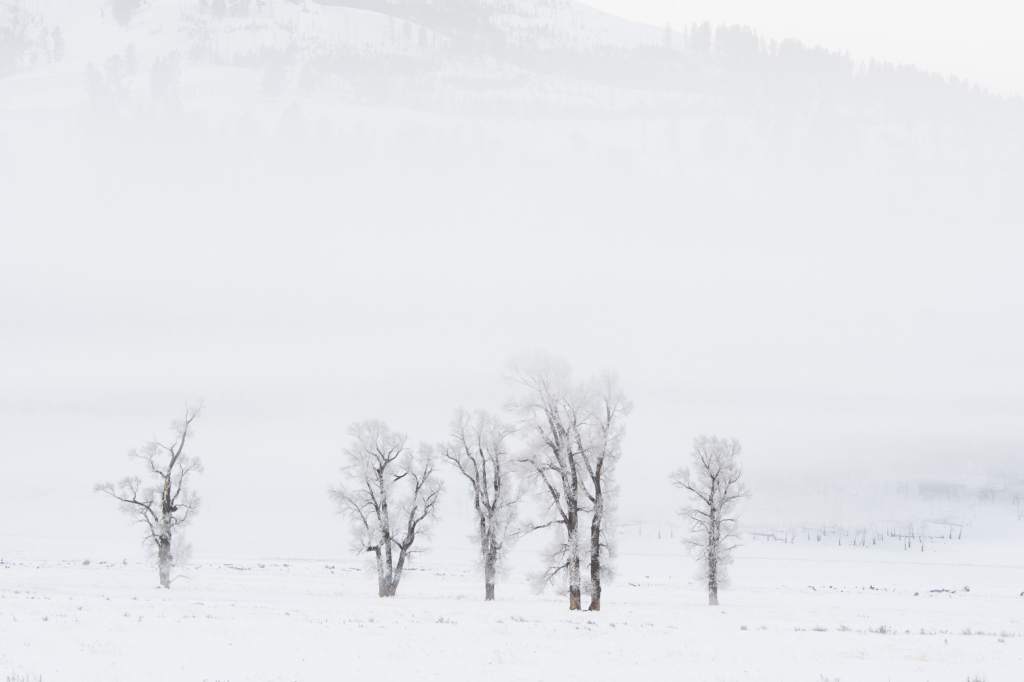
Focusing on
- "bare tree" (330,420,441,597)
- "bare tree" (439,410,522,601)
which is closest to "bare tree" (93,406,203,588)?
"bare tree" (330,420,441,597)

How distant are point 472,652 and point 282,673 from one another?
4993 millimetres

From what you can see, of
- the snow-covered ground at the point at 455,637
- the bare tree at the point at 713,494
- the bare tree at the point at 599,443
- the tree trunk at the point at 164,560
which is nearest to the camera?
the snow-covered ground at the point at 455,637

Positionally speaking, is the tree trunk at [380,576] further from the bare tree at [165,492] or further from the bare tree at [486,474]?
the bare tree at [165,492]

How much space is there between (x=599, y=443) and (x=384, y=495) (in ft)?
50.0

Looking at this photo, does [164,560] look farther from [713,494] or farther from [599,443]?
[713,494]

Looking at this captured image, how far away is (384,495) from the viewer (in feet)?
128

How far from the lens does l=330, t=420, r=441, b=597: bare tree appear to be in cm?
3884

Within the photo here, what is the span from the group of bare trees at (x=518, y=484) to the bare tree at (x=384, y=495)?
2.7 inches

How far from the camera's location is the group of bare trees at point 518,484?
2902cm

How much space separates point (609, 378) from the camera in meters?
29.3

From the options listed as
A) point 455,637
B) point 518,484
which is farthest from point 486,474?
point 455,637

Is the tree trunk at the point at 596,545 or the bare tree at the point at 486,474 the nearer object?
the tree trunk at the point at 596,545

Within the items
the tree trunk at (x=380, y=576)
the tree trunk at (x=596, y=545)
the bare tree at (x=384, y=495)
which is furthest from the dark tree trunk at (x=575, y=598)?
the tree trunk at (x=380, y=576)

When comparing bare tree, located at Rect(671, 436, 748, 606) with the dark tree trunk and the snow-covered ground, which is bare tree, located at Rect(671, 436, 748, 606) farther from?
the dark tree trunk
